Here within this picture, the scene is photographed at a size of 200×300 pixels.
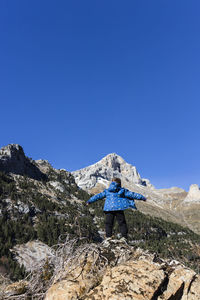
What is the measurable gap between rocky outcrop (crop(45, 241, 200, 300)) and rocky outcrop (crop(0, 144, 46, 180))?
238ft

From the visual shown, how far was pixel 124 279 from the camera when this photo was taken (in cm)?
272

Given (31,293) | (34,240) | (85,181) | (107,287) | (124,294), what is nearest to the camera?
(124,294)

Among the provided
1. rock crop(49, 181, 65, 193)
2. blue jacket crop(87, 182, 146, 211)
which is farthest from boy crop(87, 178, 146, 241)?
rock crop(49, 181, 65, 193)

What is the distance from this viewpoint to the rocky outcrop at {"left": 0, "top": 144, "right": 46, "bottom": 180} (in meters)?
71.6

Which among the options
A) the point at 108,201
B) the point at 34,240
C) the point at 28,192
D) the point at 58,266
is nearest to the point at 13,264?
the point at 34,240

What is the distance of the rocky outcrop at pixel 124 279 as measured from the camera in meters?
2.60

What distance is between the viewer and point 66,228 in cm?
4259

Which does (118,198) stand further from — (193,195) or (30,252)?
(193,195)

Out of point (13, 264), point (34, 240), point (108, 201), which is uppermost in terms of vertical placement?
point (108, 201)

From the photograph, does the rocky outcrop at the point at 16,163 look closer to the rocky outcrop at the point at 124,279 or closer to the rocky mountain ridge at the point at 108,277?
the rocky mountain ridge at the point at 108,277

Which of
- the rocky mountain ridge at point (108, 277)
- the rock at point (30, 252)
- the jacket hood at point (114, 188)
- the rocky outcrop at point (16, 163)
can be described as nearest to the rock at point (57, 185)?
the rocky outcrop at point (16, 163)

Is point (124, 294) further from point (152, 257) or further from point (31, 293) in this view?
point (31, 293)

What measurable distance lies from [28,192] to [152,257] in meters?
61.3

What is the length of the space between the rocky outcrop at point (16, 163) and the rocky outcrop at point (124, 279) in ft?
238
